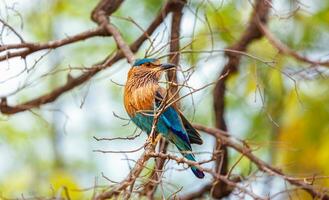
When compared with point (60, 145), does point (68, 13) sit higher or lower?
higher

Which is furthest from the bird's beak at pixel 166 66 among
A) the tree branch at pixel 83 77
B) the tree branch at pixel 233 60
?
the tree branch at pixel 233 60

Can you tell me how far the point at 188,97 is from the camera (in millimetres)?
4160

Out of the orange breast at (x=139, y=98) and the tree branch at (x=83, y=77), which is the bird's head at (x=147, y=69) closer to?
the orange breast at (x=139, y=98)

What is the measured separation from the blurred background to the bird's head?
0.07 metres

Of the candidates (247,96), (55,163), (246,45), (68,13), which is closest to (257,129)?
(247,96)

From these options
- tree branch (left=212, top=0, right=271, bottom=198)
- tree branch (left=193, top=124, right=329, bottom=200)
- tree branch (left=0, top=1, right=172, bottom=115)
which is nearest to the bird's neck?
tree branch (left=0, top=1, right=172, bottom=115)

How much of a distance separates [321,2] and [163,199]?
3.84 meters

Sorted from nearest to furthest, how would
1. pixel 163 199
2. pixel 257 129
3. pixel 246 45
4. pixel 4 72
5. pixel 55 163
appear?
pixel 163 199 < pixel 4 72 < pixel 246 45 < pixel 257 129 < pixel 55 163

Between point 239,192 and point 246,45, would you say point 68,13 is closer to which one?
point 246,45

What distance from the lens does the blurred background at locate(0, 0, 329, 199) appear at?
4125 millimetres

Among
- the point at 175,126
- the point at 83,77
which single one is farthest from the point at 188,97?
the point at 83,77

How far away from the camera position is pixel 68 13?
8250 mm

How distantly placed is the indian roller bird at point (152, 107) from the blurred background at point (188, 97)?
0.07m

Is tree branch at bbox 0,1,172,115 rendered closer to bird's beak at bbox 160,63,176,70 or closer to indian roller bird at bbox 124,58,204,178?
indian roller bird at bbox 124,58,204,178
